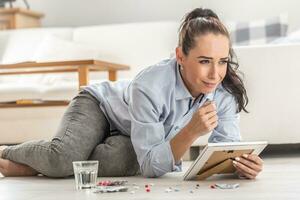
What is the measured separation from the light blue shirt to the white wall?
7.85 ft

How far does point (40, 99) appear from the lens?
12.2ft

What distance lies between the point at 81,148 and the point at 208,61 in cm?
56

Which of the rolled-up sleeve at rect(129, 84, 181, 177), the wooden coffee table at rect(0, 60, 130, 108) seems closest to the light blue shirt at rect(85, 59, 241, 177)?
the rolled-up sleeve at rect(129, 84, 181, 177)

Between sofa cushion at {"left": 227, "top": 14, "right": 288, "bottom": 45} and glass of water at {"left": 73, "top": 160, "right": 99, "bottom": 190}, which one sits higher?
sofa cushion at {"left": 227, "top": 14, "right": 288, "bottom": 45}

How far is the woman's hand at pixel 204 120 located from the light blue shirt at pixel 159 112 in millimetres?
138

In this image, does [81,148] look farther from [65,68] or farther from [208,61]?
[65,68]

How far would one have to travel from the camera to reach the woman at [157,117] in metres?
2.10

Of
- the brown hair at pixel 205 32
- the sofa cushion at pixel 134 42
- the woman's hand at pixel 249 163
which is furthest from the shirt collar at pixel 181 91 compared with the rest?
the sofa cushion at pixel 134 42

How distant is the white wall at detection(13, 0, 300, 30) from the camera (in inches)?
181

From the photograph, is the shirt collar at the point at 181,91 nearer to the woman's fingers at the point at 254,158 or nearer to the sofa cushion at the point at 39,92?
the woman's fingers at the point at 254,158

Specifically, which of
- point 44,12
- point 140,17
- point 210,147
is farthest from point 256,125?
point 44,12

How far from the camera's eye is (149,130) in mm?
2129

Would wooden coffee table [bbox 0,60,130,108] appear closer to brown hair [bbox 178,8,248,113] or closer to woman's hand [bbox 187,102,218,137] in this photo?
brown hair [bbox 178,8,248,113]

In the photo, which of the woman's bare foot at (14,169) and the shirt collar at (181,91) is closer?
the shirt collar at (181,91)
